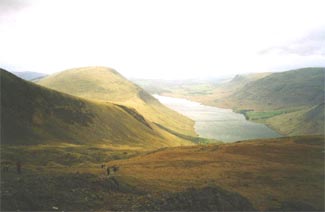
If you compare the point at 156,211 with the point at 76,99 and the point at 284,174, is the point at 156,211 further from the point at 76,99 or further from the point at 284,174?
the point at 76,99

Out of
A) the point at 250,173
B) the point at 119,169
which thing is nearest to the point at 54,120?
the point at 119,169

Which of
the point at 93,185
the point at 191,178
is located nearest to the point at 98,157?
the point at 191,178

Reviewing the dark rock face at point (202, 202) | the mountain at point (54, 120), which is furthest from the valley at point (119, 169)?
the mountain at point (54, 120)

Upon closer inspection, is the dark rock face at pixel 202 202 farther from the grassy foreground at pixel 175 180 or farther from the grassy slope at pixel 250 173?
the grassy slope at pixel 250 173

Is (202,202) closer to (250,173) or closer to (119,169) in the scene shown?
(119,169)

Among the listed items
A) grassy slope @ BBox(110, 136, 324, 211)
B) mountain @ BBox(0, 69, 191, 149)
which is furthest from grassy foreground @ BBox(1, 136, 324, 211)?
mountain @ BBox(0, 69, 191, 149)

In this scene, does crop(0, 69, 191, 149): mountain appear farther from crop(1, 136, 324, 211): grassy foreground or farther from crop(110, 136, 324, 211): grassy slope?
crop(110, 136, 324, 211): grassy slope
